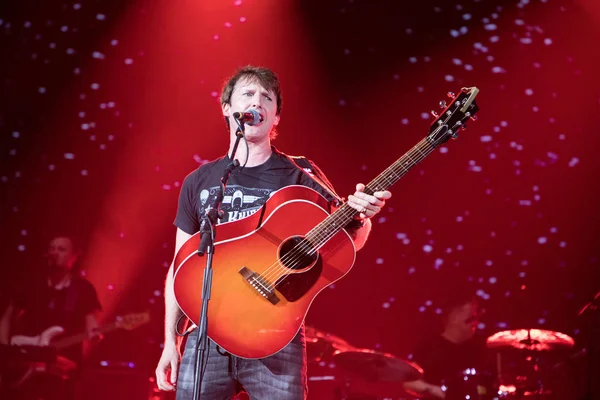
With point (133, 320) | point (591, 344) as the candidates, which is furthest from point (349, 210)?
point (591, 344)

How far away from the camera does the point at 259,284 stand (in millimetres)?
2625

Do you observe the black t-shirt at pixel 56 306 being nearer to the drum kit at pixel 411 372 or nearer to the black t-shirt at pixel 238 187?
the drum kit at pixel 411 372

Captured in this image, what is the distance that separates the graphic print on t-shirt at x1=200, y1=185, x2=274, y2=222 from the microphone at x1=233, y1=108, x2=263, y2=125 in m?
0.32

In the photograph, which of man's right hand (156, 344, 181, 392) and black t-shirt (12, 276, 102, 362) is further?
→ black t-shirt (12, 276, 102, 362)

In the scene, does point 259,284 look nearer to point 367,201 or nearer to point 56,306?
point 367,201

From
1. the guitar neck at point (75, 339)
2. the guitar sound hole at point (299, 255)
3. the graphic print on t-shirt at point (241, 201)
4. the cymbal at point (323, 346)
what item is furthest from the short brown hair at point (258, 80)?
the guitar neck at point (75, 339)

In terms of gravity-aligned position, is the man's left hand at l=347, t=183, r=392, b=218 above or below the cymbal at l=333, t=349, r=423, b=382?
above

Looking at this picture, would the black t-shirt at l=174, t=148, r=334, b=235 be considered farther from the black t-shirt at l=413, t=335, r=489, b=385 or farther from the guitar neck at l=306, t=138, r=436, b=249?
the black t-shirt at l=413, t=335, r=489, b=385

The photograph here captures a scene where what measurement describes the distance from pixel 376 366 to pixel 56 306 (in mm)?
3120

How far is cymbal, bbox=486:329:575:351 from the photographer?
548cm

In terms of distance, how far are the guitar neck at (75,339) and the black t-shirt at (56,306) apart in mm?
38

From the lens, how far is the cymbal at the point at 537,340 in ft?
18.0

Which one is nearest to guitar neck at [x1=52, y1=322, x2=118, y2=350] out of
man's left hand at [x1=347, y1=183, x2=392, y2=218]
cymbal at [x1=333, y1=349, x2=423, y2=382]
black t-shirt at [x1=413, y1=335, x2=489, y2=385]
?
cymbal at [x1=333, y1=349, x2=423, y2=382]

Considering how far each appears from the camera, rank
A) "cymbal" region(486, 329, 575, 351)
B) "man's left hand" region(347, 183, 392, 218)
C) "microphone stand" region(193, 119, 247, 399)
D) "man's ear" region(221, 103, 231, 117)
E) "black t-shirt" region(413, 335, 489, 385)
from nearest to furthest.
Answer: "microphone stand" region(193, 119, 247, 399) → "man's left hand" region(347, 183, 392, 218) → "man's ear" region(221, 103, 231, 117) → "cymbal" region(486, 329, 575, 351) → "black t-shirt" region(413, 335, 489, 385)
